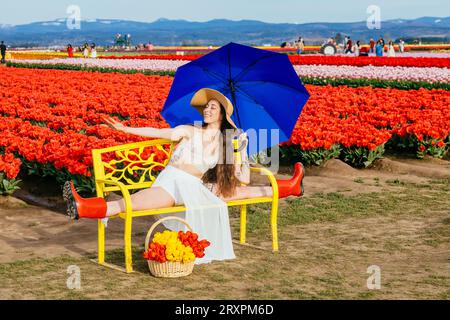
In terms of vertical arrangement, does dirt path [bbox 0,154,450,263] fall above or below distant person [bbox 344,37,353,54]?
below

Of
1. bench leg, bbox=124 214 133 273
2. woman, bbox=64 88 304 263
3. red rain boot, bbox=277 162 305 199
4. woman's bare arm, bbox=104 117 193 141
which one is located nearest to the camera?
bench leg, bbox=124 214 133 273

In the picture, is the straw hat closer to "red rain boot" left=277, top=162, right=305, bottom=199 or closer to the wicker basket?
"red rain boot" left=277, top=162, right=305, bottom=199

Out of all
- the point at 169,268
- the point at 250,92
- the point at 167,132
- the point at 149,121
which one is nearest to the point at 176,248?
the point at 169,268

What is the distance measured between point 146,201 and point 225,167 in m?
0.80

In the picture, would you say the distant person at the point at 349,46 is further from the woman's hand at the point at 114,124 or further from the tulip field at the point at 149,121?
the woman's hand at the point at 114,124

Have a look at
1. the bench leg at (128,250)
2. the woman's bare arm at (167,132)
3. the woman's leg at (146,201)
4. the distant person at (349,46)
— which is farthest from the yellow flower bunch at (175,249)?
the distant person at (349,46)

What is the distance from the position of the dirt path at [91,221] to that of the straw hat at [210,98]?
147 cm

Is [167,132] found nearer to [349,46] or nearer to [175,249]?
[175,249]

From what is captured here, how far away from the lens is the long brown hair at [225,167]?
279 inches

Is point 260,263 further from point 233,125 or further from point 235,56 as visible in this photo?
point 235,56

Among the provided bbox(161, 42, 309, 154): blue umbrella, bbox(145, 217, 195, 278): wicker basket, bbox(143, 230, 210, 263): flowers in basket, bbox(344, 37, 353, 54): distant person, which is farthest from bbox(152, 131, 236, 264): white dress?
bbox(344, 37, 353, 54): distant person

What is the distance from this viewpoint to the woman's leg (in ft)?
21.5

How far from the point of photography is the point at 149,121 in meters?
12.6
